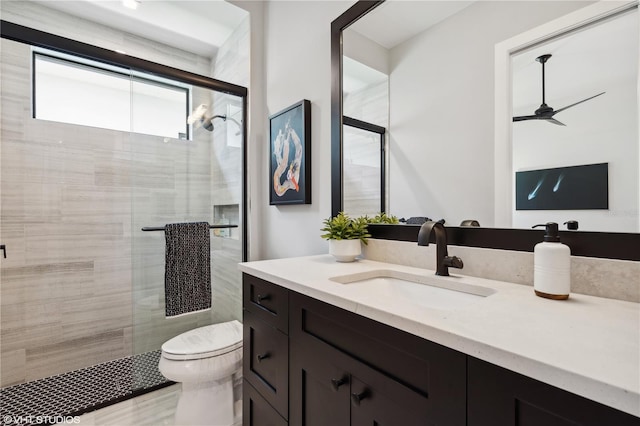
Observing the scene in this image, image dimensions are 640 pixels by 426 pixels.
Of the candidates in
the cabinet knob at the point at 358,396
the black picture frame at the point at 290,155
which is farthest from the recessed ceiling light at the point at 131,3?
the cabinet knob at the point at 358,396

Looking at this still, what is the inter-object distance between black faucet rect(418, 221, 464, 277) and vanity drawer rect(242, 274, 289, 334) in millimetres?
506

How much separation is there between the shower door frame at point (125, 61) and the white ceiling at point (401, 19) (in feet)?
3.52

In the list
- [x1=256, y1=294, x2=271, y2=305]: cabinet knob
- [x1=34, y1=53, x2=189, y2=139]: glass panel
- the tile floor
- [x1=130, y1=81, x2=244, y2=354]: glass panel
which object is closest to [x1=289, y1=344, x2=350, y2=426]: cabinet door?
[x1=256, y1=294, x2=271, y2=305]: cabinet knob

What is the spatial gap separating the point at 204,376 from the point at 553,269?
1507 millimetres

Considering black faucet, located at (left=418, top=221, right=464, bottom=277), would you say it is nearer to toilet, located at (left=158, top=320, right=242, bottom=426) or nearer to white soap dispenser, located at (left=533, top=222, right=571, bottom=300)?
white soap dispenser, located at (left=533, top=222, right=571, bottom=300)

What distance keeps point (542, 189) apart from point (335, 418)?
0.86 meters

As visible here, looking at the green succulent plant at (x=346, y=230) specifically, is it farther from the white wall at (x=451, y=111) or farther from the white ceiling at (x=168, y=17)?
the white ceiling at (x=168, y=17)

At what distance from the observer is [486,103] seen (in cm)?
100

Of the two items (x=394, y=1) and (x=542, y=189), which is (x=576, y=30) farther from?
(x=394, y=1)

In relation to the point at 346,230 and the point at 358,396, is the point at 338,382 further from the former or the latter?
the point at 346,230

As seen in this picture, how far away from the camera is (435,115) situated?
3.75 feet

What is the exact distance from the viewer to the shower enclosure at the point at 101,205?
1940 millimetres

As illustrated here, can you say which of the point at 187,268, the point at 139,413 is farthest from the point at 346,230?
the point at 139,413

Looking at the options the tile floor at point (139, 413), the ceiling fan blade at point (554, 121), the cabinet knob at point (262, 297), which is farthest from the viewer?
the tile floor at point (139, 413)
